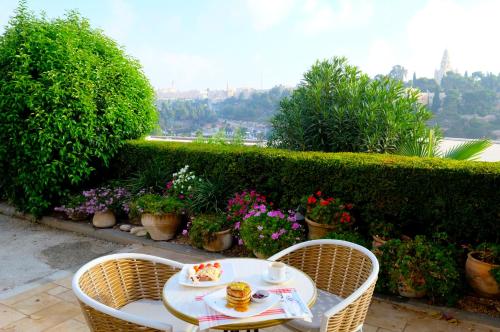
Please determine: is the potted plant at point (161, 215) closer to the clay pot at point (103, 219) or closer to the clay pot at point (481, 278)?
the clay pot at point (103, 219)

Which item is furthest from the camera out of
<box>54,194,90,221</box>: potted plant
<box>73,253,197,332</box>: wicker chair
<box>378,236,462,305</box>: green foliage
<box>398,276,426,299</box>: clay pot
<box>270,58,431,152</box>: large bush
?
<box>270,58,431,152</box>: large bush

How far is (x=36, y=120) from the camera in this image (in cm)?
559

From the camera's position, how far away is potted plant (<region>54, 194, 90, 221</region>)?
5859 mm

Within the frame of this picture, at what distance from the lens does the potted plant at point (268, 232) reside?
412cm

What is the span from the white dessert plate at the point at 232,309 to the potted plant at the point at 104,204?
4.19 metres

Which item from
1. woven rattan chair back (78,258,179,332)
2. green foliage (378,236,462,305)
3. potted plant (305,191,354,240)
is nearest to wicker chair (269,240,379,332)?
woven rattan chair back (78,258,179,332)

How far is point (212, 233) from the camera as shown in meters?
4.62

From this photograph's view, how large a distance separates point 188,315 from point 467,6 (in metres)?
5.49

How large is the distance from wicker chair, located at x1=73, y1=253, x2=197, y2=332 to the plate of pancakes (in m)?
0.38

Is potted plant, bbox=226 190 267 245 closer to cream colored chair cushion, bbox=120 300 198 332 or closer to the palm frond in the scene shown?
cream colored chair cushion, bbox=120 300 198 332

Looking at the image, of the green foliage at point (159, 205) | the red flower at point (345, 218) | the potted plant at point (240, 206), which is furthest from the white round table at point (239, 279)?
the green foliage at point (159, 205)

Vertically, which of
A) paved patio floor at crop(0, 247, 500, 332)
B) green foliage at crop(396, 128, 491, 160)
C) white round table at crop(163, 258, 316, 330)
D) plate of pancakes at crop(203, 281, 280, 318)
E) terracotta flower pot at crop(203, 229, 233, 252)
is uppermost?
green foliage at crop(396, 128, 491, 160)

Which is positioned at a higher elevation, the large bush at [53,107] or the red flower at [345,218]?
the large bush at [53,107]

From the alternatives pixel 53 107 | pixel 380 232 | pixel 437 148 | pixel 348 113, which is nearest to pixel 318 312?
pixel 380 232
